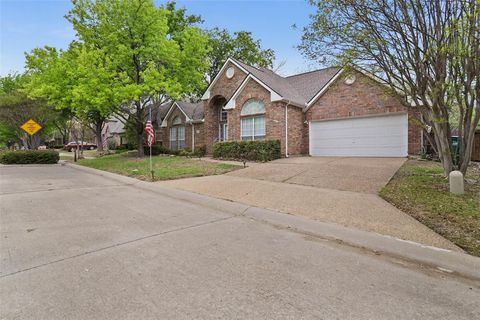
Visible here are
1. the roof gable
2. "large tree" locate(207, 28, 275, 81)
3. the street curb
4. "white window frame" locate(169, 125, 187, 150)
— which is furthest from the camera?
"large tree" locate(207, 28, 275, 81)

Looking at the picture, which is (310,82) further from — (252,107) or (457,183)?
(457,183)

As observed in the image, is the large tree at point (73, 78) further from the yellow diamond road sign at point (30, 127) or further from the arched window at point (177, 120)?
the arched window at point (177, 120)

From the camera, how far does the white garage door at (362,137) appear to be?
1457 centimetres

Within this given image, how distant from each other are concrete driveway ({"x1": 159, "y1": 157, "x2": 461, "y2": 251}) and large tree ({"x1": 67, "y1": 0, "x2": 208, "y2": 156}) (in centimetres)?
857

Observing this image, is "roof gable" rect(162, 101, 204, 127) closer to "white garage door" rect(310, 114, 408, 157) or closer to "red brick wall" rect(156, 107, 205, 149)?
"red brick wall" rect(156, 107, 205, 149)

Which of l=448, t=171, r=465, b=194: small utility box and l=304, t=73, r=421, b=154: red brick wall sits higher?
l=304, t=73, r=421, b=154: red brick wall

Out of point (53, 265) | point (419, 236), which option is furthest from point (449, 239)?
point (53, 265)

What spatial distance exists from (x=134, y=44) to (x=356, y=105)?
1446 cm

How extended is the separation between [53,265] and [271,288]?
2.82m

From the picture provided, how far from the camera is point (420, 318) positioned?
2.53m

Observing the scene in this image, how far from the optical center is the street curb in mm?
3678

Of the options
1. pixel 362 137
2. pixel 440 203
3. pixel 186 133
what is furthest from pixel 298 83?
pixel 440 203

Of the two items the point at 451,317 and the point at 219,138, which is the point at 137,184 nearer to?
the point at 451,317

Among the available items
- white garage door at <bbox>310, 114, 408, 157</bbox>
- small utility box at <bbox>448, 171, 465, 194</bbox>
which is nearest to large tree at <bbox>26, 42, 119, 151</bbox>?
white garage door at <bbox>310, 114, 408, 157</bbox>
